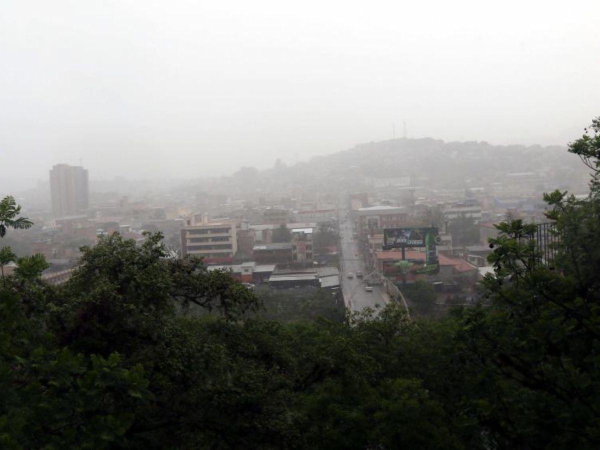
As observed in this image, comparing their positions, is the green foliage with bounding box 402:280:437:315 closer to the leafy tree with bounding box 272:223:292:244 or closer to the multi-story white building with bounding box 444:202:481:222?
the leafy tree with bounding box 272:223:292:244

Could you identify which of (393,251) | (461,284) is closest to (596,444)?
(461,284)

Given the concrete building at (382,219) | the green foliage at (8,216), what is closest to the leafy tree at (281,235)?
the concrete building at (382,219)

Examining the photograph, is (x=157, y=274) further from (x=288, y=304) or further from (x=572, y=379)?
(x=288, y=304)

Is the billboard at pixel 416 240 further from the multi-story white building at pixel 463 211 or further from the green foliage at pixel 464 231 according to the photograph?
the multi-story white building at pixel 463 211

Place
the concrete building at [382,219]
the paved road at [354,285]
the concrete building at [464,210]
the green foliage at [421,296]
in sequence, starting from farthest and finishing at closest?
1. the concrete building at [464,210]
2. the concrete building at [382,219]
3. the paved road at [354,285]
4. the green foliage at [421,296]

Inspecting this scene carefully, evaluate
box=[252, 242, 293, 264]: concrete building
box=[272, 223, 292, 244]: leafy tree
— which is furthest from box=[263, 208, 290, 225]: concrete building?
box=[252, 242, 293, 264]: concrete building

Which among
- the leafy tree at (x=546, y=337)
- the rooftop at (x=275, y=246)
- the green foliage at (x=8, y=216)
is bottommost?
the rooftop at (x=275, y=246)
